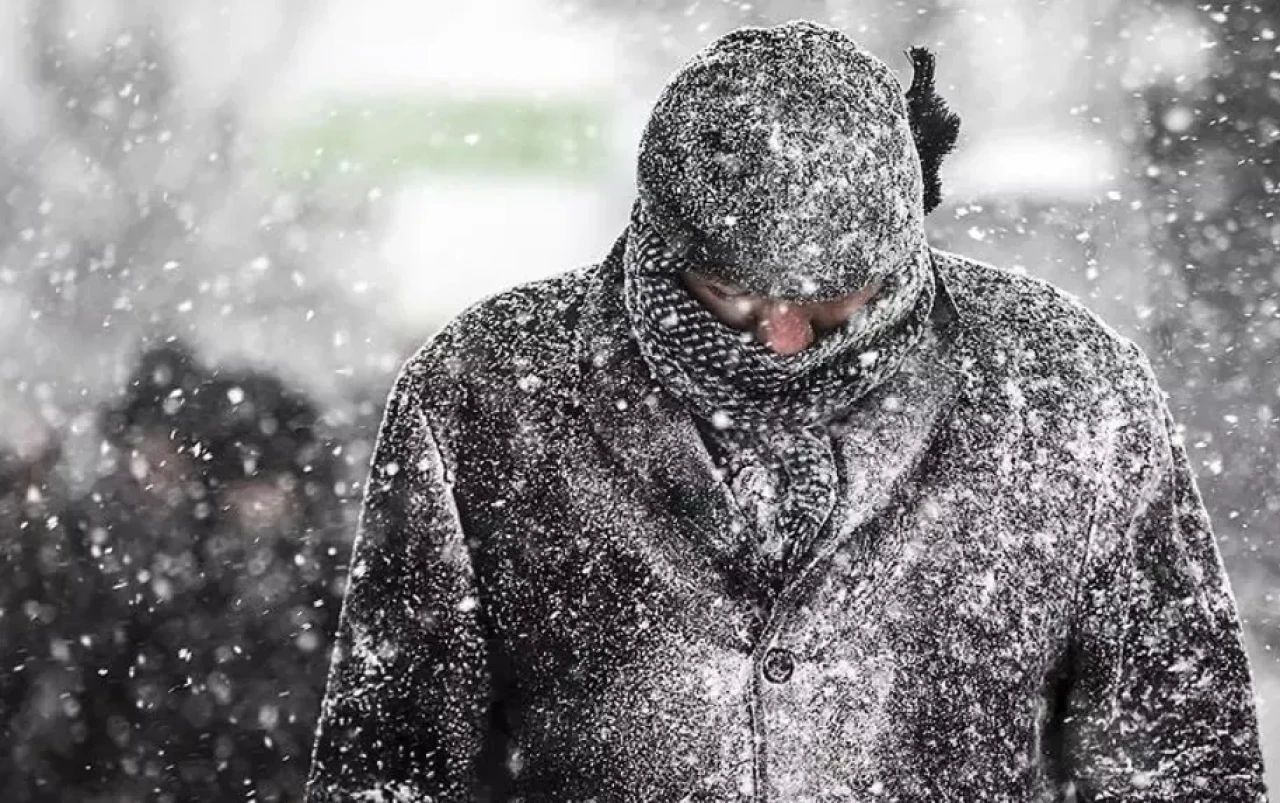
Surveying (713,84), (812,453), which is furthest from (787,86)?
(812,453)

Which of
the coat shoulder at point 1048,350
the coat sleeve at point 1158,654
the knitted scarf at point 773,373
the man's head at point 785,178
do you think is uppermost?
the man's head at point 785,178

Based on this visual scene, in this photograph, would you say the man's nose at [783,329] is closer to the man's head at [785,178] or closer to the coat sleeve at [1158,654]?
the man's head at [785,178]

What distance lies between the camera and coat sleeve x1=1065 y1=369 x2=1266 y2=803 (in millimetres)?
1807

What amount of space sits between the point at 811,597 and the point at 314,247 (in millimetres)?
4030

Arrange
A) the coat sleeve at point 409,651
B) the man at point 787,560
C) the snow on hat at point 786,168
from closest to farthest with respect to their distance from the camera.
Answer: the snow on hat at point 786,168 → the man at point 787,560 → the coat sleeve at point 409,651

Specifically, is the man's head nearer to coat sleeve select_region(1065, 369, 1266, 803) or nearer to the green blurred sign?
coat sleeve select_region(1065, 369, 1266, 803)

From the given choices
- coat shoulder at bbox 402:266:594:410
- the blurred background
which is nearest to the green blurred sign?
the blurred background

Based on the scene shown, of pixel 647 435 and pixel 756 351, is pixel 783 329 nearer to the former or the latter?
pixel 756 351

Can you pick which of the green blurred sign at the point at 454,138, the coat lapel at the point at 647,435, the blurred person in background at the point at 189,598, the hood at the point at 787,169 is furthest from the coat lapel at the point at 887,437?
the blurred person in background at the point at 189,598

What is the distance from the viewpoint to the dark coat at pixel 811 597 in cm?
178

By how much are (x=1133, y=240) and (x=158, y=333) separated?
3142 mm

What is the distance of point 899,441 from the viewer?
5.92ft

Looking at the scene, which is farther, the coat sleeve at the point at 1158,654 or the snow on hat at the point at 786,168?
the coat sleeve at the point at 1158,654

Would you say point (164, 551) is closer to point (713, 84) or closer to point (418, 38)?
point (418, 38)
